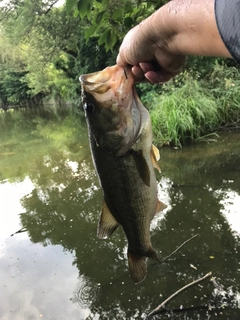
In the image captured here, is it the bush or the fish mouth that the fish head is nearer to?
the fish mouth

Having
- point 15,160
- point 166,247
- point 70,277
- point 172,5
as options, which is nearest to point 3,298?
point 70,277

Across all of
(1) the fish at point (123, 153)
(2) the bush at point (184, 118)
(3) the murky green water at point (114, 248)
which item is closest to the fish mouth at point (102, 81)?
(1) the fish at point (123, 153)

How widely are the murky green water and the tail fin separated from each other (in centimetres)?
187

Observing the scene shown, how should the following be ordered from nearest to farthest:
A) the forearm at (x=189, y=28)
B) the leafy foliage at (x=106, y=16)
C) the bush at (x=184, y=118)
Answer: the forearm at (x=189, y=28) < the leafy foliage at (x=106, y=16) < the bush at (x=184, y=118)

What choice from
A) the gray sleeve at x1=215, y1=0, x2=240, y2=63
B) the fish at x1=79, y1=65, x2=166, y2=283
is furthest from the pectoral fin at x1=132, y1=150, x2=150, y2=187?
the gray sleeve at x1=215, y1=0, x2=240, y2=63

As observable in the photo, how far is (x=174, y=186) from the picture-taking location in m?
7.14

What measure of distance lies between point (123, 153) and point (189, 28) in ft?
2.64

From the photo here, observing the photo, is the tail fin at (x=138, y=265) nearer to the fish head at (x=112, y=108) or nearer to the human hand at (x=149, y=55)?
the fish head at (x=112, y=108)

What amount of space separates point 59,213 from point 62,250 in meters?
1.45

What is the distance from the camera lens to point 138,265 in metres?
2.18

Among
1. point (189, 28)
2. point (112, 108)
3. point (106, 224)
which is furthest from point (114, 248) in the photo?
point (189, 28)

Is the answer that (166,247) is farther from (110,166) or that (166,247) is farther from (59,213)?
(110,166)

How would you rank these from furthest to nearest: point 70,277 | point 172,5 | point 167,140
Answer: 1. point 167,140
2. point 70,277
3. point 172,5

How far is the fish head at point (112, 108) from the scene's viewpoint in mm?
1662
